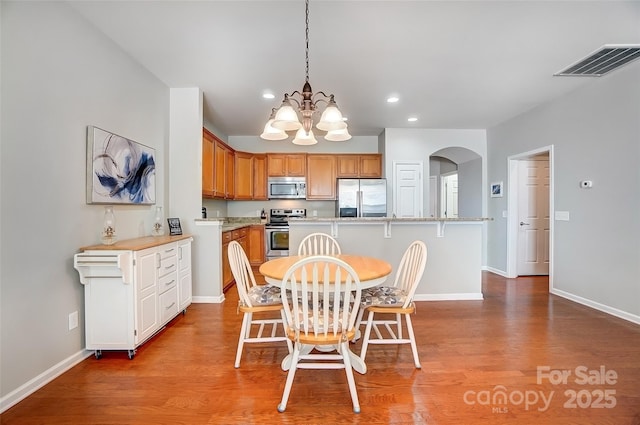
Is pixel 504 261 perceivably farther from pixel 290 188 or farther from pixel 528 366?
pixel 290 188

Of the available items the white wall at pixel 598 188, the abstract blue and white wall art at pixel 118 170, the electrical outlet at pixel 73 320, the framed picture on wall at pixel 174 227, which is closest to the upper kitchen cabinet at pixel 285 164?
the framed picture on wall at pixel 174 227

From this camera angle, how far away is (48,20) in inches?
78.5

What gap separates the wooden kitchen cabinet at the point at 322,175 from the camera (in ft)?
19.3

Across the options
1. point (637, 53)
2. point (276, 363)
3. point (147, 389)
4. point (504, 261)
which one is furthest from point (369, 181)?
point (147, 389)

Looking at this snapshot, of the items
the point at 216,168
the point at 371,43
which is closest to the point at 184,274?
the point at 216,168

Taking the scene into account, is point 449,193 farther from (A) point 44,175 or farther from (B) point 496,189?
(A) point 44,175

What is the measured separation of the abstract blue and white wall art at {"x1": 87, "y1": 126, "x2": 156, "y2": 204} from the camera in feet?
7.71

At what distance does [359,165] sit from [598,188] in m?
3.55

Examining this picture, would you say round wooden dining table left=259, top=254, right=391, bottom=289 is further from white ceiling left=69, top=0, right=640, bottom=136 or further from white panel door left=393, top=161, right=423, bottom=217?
white panel door left=393, top=161, right=423, bottom=217

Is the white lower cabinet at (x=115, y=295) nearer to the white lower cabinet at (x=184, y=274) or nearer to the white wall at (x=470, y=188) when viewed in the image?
the white lower cabinet at (x=184, y=274)

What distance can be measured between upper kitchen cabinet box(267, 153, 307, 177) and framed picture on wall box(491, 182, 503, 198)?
3.54m

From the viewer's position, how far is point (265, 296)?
2293 millimetres

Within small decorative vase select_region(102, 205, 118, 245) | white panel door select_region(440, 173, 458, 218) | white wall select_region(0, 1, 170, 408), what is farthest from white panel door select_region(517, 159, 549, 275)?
white wall select_region(0, 1, 170, 408)

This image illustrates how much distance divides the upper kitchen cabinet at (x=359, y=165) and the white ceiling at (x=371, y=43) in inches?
73.1
